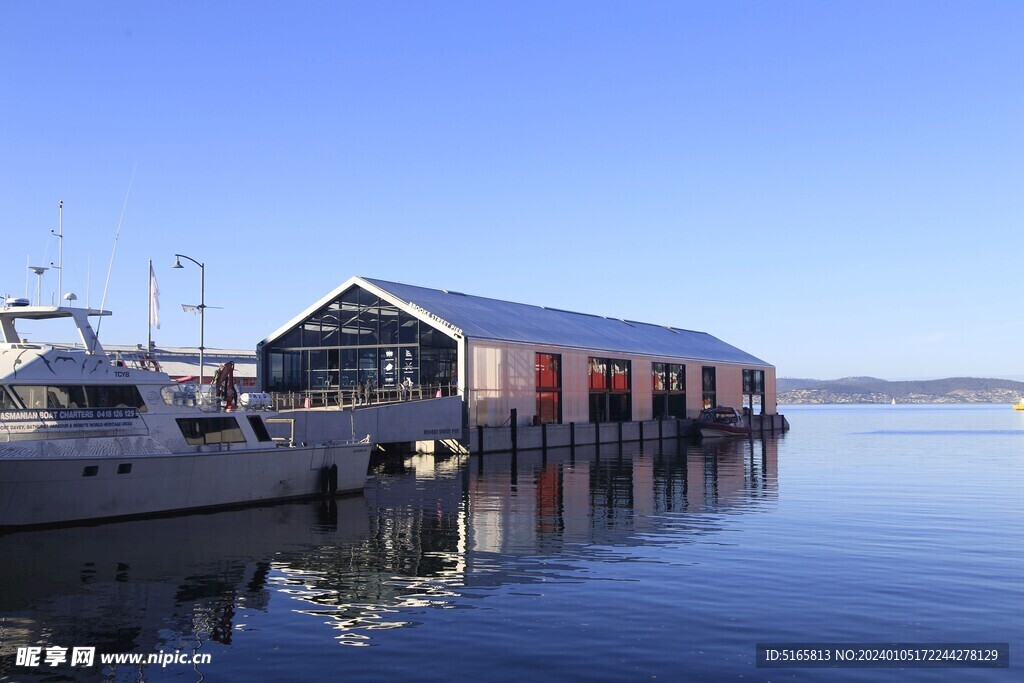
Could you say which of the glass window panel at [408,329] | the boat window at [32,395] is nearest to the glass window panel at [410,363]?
the glass window panel at [408,329]

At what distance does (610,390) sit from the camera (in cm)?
7988

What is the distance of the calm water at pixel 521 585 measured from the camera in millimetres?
14188

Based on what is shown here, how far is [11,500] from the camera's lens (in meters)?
26.5

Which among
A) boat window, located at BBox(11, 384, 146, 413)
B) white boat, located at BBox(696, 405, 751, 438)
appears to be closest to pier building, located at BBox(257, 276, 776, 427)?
white boat, located at BBox(696, 405, 751, 438)

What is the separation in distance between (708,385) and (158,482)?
73.7 m

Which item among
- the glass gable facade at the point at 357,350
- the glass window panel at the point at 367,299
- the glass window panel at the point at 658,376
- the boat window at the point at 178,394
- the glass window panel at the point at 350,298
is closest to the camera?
the boat window at the point at 178,394

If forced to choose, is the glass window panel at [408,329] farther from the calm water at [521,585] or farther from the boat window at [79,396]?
the boat window at [79,396]

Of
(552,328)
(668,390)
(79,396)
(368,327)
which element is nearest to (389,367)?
(368,327)

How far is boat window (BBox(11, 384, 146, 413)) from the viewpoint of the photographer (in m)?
28.0

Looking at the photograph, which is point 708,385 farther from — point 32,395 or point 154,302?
A: point 32,395

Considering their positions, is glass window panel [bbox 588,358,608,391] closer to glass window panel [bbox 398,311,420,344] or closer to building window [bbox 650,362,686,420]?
building window [bbox 650,362,686,420]

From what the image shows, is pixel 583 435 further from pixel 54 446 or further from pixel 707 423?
pixel 54 446

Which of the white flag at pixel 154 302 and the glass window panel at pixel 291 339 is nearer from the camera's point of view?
the white flag at pixel 154 302

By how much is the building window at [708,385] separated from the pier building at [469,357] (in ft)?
26.7
